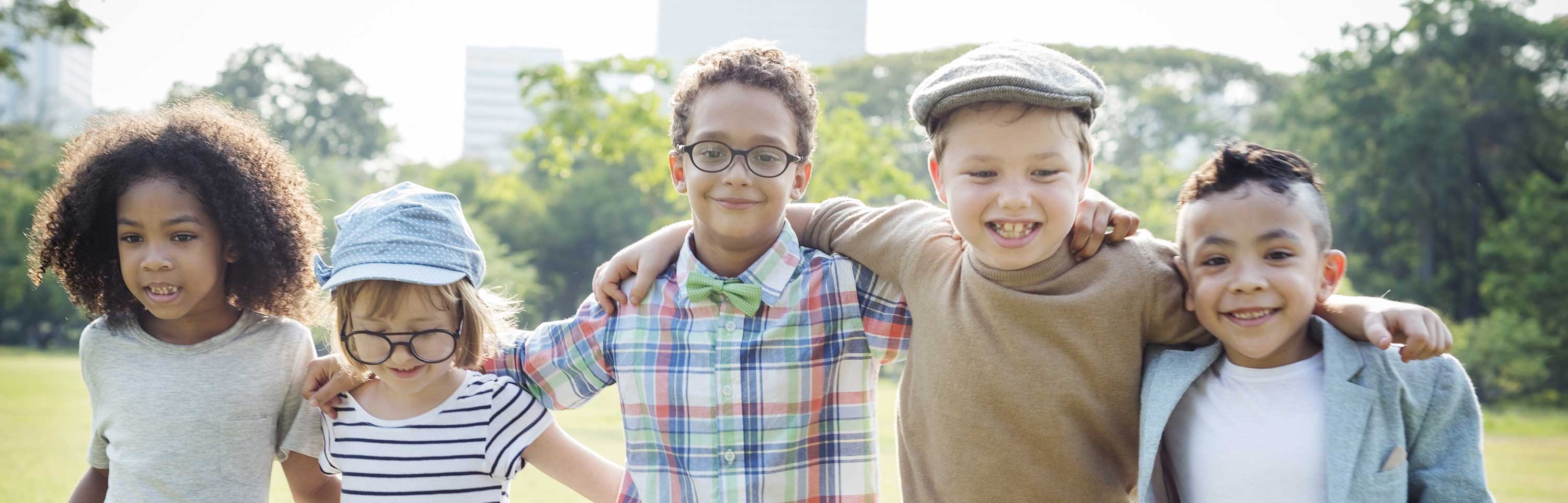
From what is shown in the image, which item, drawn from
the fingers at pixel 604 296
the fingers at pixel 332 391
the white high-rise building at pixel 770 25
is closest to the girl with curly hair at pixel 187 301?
the fingers at pixel 332 391

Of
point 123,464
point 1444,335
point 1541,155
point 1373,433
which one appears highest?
point 1541,155

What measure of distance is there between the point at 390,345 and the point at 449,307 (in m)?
0.14

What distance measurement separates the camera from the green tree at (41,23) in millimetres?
9359

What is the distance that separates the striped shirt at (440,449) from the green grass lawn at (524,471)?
13.8ft

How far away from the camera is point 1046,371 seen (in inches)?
81.1

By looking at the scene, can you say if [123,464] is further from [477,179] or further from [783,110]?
[477,179]

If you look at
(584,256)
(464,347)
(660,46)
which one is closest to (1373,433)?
(464,347)

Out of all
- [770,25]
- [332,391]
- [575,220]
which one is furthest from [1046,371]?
[770,25]

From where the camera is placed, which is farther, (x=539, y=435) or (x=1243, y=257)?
(x=539, y=435)

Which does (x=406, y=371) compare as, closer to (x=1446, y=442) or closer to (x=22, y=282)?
(x=1446, y=442)

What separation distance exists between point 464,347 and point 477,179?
29143mm

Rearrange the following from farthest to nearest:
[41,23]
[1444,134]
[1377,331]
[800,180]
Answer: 1. [1444,134]
2. [41,23]
3. [800,180]
4. [1377,331]

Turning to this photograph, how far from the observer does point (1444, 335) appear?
6.16 ft

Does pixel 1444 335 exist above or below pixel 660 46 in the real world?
below
